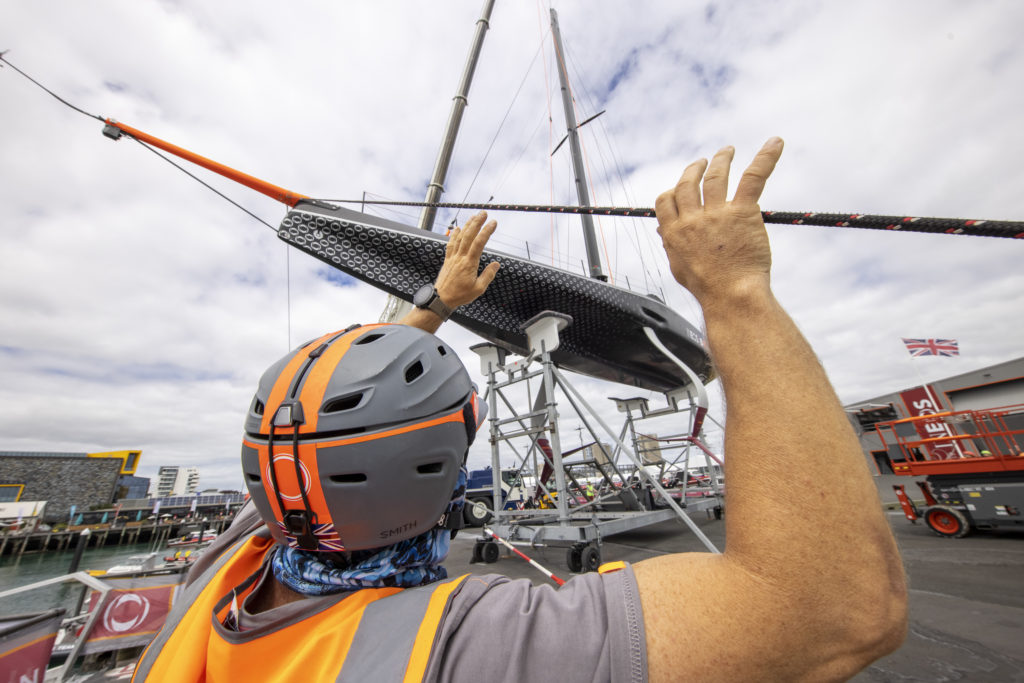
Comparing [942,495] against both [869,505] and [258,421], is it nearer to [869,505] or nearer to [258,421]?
[869,505]

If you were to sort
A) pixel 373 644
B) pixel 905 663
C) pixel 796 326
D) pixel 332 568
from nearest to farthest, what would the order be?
pixel 373 644, pixel 796 326, pixel 332 568, pixel 905 663

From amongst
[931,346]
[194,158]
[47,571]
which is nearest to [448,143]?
[194,158]

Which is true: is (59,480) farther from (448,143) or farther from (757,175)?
(757,175)

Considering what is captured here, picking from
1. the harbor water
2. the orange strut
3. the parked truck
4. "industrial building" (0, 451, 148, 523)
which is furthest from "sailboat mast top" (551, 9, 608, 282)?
"industrial building" (0, 451, 148, 523)

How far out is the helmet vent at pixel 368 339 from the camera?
1025 millimetres

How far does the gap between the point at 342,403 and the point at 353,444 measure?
0.12m

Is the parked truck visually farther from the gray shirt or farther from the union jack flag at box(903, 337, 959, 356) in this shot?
the union jack flag at box(903, 337, 959, 356)

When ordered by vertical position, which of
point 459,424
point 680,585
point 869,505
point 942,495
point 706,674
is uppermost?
point 459,424

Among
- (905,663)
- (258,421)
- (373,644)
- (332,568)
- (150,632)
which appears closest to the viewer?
(373,644)

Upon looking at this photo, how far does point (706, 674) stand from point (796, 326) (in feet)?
2.05

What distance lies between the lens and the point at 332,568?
877mm

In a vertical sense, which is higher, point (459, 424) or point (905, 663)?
point (459, 424)

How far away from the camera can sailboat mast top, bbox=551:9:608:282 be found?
9.77 m

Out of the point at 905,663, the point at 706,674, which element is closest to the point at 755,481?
the point at 706,674
